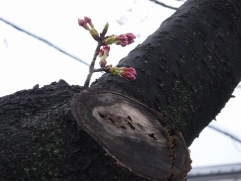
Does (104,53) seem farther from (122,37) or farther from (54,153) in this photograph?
(54,153)

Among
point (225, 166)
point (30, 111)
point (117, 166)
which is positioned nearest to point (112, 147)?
point (117, 166)

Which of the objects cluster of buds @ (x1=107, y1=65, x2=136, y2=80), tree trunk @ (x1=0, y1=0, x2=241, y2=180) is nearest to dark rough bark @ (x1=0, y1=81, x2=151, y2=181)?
tree trunk @ (x1=0, y1=0, x2=241, y2=180)

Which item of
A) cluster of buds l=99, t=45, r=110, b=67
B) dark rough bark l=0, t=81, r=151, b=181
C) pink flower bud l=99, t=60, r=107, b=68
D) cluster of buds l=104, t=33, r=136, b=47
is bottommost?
dark rough bark l=0, t=81, r=151, b=181

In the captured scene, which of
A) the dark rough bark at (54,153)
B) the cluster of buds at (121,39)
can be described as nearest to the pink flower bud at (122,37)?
the cluster of buds at (121,39)

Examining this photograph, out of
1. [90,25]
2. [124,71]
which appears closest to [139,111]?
[124,71]

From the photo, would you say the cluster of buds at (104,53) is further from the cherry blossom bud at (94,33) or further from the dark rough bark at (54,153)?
the dark rough bark at (54,153)

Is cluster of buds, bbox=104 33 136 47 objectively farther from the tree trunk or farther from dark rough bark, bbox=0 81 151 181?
dark rough bark, bbox=0 81 151 181

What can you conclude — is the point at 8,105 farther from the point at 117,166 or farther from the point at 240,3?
the point at 240,3
